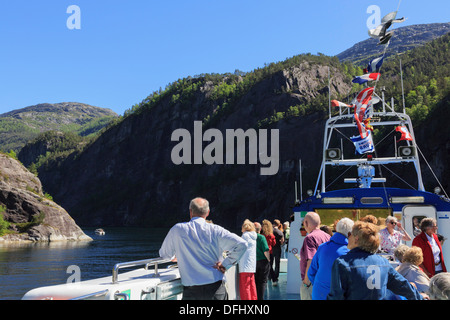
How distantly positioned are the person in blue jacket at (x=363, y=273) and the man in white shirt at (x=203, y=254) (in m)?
1.36

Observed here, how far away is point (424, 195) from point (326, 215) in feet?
7.77

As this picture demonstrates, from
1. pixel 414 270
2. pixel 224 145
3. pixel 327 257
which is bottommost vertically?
pixel 414 270

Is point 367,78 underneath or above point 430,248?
above

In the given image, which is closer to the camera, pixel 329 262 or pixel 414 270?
pixel 329 262

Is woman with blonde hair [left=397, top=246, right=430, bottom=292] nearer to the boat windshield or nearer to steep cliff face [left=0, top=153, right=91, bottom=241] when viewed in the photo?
the boat windshield

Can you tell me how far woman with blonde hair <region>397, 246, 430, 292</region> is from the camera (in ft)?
18.5

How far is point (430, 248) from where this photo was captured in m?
7.16

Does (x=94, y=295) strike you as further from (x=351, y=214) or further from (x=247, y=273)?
(x=351, y=214)

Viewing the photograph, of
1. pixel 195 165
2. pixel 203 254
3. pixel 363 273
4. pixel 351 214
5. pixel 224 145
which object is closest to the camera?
pixel 363 273

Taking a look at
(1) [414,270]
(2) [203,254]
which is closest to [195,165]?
(1) [414,270]

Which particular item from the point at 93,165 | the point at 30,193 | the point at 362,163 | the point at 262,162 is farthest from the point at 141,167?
the point at 362,163

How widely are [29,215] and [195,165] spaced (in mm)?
77115

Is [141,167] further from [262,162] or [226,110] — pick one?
[262,162]

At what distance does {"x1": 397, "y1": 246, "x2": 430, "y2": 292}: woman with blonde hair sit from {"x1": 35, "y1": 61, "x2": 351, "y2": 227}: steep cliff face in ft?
299
